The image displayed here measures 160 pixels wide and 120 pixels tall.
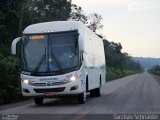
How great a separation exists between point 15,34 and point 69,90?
25656 mm

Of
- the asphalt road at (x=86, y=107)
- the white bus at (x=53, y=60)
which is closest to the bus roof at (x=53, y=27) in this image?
the white bus at (x=53, y=60)

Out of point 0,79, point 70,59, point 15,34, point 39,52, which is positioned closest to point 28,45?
point 39,52

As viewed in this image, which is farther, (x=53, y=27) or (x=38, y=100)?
(x=38, y=100)

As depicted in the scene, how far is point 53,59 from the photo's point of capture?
20.5 meters

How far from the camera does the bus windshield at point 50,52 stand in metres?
20.4

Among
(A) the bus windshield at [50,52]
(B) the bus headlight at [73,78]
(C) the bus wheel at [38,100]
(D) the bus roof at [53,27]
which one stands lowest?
(C) the bus wheel at [38,100]

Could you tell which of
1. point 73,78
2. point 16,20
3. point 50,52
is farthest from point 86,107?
point 16,20

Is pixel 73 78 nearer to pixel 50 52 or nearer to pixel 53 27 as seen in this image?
pixel 50 52

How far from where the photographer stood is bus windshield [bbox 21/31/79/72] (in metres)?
20.4

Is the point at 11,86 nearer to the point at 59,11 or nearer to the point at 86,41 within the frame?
the point at 86,41

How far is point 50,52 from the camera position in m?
20.6

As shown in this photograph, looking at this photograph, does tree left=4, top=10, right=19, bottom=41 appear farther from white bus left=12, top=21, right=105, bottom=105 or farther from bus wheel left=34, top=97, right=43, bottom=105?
white bus left=12, top=21, right=105, bottom=105

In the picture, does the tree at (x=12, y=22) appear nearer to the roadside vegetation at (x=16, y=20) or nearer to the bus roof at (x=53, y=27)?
the roadside vegetation at (x=16, y=20)

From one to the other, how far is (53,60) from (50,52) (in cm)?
39
